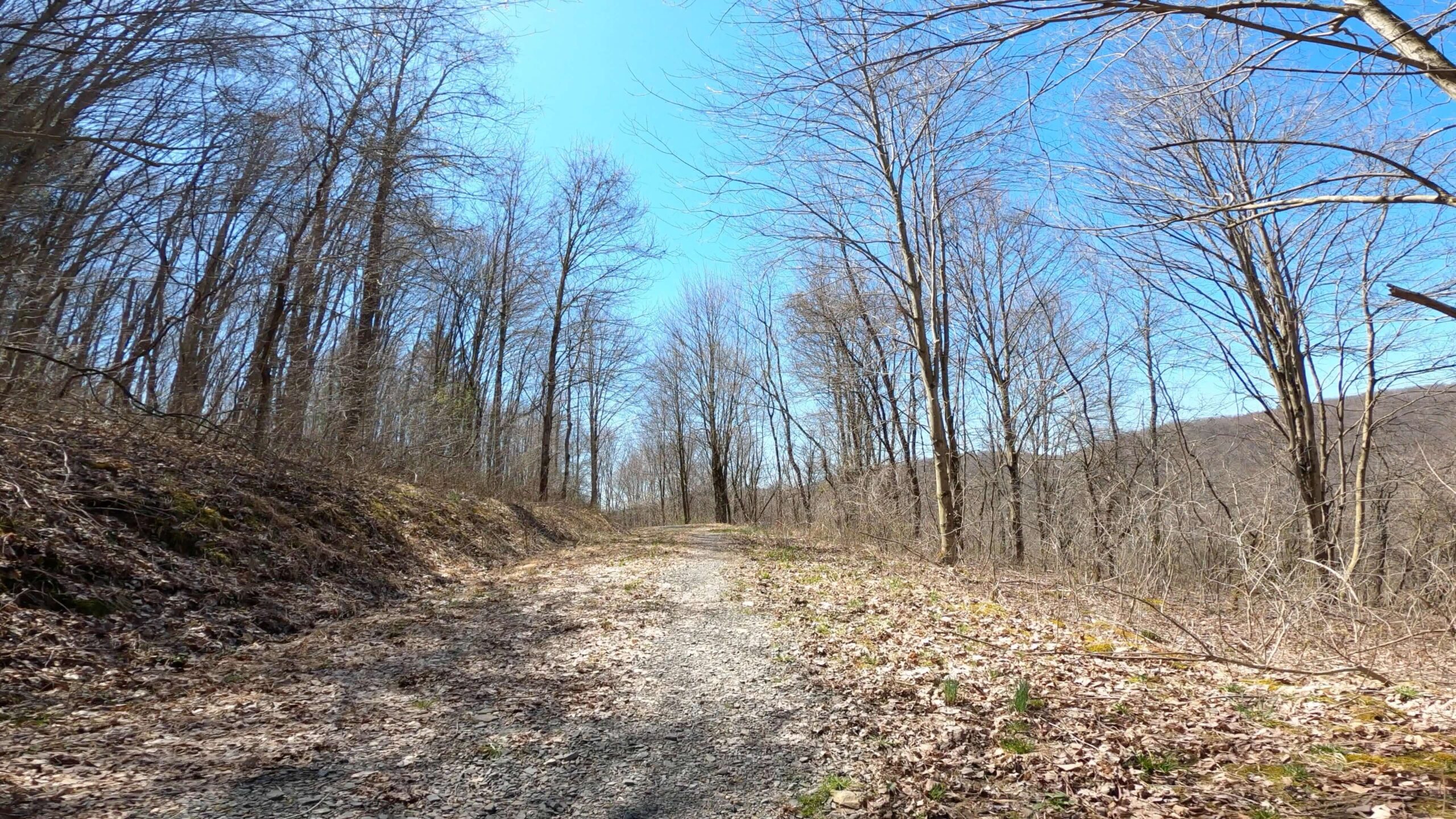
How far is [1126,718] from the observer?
374 centimetres

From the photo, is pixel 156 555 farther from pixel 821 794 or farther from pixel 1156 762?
pixel 1156 762

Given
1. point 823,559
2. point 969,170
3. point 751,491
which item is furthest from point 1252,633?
point 751,491

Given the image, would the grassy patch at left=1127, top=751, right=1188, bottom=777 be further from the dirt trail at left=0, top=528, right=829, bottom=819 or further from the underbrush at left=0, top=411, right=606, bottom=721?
the underbrush at left=0, top=411, right=606, bottom=721

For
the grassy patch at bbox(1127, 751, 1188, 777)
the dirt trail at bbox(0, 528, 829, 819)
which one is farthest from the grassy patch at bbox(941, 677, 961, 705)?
the grassy patch at bbox(1127, 751, 1188, 777)

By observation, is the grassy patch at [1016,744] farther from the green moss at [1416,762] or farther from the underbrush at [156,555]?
the underbrush at [156,555]

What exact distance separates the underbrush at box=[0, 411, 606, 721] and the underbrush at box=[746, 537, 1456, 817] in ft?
16.2

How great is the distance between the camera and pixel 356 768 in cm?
331

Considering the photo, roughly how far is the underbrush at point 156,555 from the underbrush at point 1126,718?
16.2 ft

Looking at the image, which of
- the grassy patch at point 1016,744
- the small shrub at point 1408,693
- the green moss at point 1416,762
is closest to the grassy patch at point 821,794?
the grassy patch at point 1016,744

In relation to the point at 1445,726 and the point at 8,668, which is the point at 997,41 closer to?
the point at 1445,726


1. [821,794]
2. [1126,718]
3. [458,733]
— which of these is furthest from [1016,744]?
[458,733]

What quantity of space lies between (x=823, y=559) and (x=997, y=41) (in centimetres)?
967

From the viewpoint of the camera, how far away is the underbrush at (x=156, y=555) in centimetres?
451

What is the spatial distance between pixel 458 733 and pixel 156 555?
446cm
